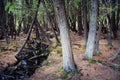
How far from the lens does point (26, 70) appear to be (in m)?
12.7

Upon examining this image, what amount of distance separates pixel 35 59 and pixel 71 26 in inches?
491

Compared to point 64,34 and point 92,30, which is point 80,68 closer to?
point 64,34

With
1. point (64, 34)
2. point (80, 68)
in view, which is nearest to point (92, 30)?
point (64, 34)

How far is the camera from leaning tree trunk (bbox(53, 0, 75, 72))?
10.2 meters

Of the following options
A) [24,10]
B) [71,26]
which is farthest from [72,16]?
[24,10]

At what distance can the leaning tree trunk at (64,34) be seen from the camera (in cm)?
1016

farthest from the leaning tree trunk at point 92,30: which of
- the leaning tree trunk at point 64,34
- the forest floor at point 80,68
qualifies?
the leaning tree trunk at point 64,34

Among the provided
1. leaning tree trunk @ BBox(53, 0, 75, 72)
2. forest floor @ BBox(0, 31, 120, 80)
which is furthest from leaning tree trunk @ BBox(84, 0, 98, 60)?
leaning tree trunk @ BBox(53, 0, 75, 72)

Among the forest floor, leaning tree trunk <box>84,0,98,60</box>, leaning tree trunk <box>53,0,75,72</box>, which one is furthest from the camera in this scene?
leaning tree trunk <box>84,0,98,60</box>

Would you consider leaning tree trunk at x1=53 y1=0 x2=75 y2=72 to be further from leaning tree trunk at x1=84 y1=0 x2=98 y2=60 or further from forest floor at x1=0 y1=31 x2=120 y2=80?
leaning tree trunk at x1=84 y1=0 x2=98 y2=60

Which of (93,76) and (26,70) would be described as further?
(26,70)

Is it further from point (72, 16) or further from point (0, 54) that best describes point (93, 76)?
point (72, 16)

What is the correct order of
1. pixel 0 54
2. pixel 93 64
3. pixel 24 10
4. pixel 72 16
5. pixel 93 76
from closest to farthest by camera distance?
1. pixel 93 76
2. pixel 93 64
3. pixel 0 54
4. pixel 24 10
5. pixel 72 16

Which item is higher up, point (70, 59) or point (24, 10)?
point (24, 10)
